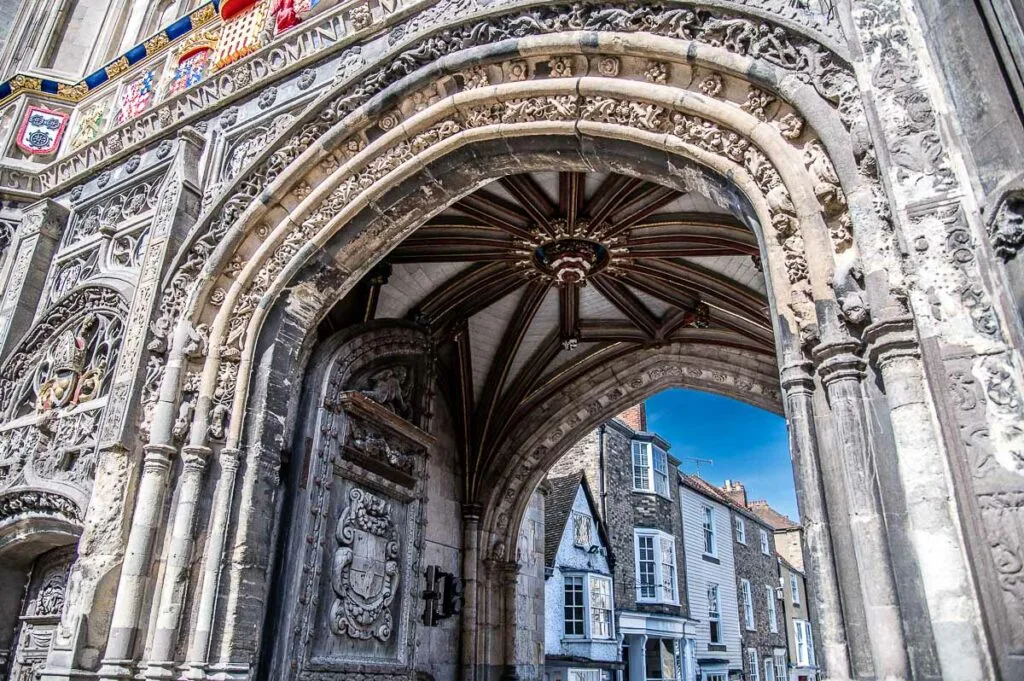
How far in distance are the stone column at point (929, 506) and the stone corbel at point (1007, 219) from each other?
1.21ft

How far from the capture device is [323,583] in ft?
15.4

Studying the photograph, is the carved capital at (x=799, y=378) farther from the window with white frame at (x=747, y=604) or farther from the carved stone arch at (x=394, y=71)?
the window with white frame at (x=747, y=604)

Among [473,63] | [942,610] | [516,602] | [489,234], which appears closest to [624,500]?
[516,602]

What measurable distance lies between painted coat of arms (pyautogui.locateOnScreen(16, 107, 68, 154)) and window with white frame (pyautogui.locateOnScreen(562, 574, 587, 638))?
10.7 meters

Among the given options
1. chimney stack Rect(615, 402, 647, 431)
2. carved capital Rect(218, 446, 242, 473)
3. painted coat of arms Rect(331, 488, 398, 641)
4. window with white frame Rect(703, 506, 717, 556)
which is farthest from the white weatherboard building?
carved capital Rect(218, 446, 242, 473)

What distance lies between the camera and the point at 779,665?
21359 millimetres

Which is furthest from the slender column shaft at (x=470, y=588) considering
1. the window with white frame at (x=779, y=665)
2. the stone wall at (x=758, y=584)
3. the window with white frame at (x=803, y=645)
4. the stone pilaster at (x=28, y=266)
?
the window with white frame at (x=803, y=645)

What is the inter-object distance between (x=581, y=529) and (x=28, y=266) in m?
10.6

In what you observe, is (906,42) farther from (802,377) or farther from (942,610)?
(942,610)

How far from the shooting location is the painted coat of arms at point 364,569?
483 cm

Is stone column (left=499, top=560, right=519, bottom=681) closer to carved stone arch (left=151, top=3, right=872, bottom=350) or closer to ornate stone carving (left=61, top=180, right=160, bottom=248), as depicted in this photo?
carved stone arch (left=151, top=3, right=872, bottom=350)

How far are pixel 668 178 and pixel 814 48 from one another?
0.97 meters

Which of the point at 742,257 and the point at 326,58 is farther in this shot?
the point at 742,257

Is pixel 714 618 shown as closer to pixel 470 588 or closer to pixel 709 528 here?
pixel 709 528
